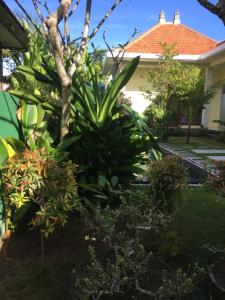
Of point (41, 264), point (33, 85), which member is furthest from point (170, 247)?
point (33, 85)

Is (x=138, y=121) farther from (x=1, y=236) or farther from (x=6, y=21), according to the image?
(x=6, y=21)

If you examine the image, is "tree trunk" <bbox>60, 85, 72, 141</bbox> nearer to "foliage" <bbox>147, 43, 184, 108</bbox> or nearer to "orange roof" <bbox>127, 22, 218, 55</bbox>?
"foliage" <bbox>147, 43, 184, 108</bbox>

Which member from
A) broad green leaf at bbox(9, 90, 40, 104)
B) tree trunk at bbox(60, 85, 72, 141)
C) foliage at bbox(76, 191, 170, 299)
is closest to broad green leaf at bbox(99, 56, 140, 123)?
tree trunk at bbox(60, 85, 72, 141)

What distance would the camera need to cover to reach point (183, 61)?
19.2 meters

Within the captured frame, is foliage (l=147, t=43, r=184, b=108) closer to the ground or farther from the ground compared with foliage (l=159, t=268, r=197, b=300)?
farther from the ground

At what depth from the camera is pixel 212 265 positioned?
3.37 metres

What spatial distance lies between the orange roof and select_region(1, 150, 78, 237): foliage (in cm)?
1666

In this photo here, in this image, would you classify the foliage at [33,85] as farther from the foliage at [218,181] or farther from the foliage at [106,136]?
the foliage at [218,181]

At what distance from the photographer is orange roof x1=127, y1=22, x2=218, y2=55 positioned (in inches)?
785

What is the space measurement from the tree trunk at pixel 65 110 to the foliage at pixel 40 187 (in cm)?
115

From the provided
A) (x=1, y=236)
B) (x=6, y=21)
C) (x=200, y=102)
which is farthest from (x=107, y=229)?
(x=200, y=102)

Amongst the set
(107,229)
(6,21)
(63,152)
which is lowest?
(107,229)

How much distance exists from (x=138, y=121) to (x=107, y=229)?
2.52 metres

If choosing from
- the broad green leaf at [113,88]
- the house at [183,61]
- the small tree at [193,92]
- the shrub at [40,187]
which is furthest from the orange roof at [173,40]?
the shrub at [40,187]
